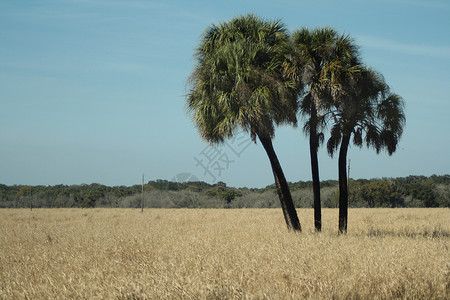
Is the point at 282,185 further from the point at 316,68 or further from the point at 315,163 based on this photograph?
the point at 316,68

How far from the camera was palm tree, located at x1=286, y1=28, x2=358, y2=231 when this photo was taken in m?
16.0

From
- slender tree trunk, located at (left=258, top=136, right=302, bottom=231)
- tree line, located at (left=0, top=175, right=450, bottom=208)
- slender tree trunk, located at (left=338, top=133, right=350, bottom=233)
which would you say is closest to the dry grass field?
slender tree trunk, located at (left=258, top=136, right=302, bottom=231)

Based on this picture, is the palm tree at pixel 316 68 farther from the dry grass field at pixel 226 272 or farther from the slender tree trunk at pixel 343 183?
the dry grass field at pixel 226 272

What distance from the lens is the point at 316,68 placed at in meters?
16.6

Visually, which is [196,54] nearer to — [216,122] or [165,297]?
[216,122]

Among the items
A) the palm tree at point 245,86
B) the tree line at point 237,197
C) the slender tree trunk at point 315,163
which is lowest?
the tree line at point 237,197

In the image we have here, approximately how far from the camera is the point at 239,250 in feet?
35.8

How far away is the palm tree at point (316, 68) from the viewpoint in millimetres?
16000

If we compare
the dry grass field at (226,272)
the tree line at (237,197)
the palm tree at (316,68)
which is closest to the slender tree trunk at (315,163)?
the palm tree at (316,68)

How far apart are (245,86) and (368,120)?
5.47m

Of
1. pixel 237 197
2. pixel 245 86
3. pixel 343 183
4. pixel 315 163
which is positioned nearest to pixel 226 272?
pixel 245 86

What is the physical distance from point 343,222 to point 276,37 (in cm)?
779

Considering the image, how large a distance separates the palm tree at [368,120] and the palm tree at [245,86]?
2025mm

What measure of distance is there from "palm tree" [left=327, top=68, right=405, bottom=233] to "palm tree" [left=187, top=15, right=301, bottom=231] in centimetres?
202
